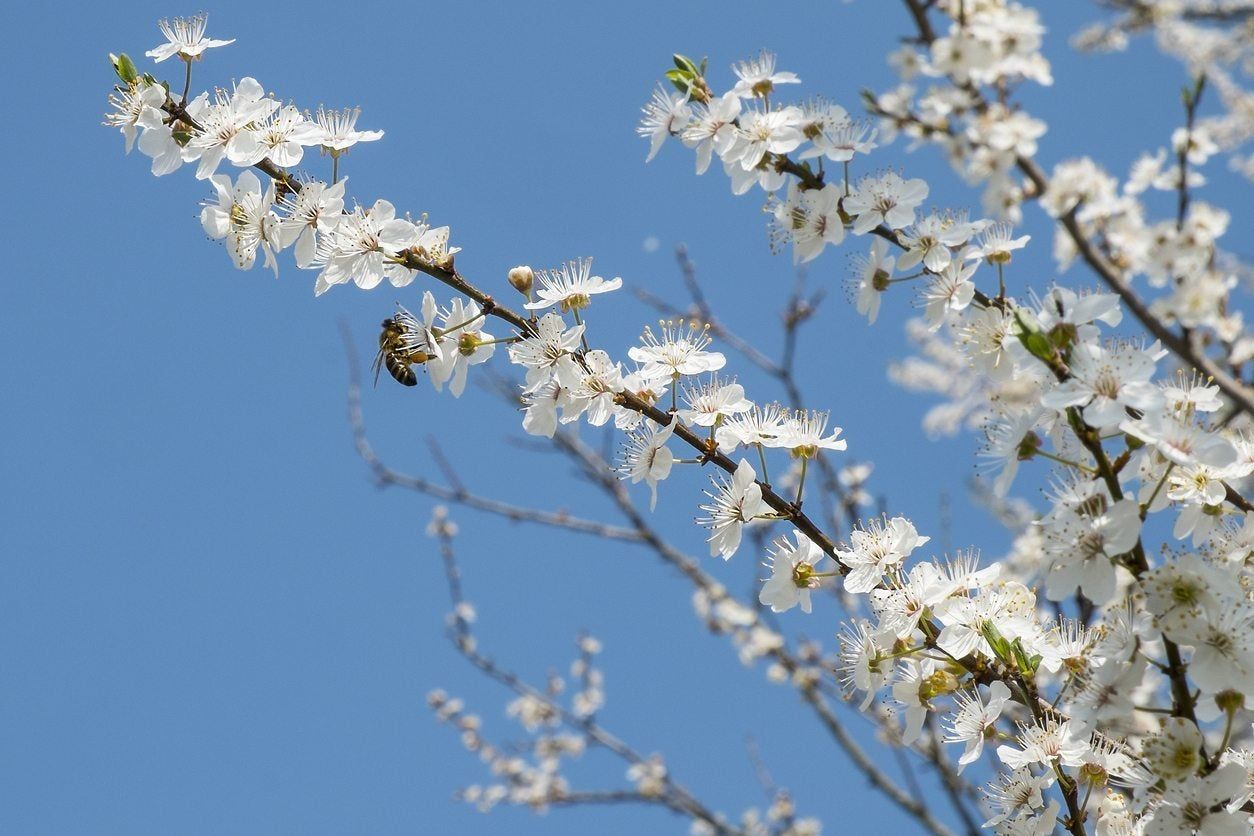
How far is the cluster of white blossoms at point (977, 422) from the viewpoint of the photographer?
1.47m

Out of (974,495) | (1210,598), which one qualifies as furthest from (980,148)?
(974,495)

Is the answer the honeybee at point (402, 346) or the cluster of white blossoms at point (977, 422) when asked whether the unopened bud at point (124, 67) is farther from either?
the honeybee at point (402, 346)

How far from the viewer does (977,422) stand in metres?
2.04

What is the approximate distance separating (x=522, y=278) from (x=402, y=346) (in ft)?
1.02

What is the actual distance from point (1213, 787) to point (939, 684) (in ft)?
1.48

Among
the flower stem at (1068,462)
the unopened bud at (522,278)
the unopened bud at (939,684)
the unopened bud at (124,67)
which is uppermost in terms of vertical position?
the unopened bud at (124,67)

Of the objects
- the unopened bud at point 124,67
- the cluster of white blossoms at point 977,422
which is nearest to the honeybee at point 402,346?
the cluster of white blossoms at point 977,422

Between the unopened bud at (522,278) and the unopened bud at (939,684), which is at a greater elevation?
the unopened bud at (522,278)

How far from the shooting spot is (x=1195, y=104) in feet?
9.41

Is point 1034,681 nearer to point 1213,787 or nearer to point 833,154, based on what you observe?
point 1213,787

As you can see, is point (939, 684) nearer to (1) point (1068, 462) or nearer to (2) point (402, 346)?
(1) point (1068, 462)

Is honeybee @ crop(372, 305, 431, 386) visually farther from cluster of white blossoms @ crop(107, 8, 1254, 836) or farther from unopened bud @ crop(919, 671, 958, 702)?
unopened bud @ crop(919, 671, 958, 702)

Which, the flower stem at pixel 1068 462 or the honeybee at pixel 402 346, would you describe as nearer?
the flower stem at pixel 1068 462

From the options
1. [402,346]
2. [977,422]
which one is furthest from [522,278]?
[977,422]
